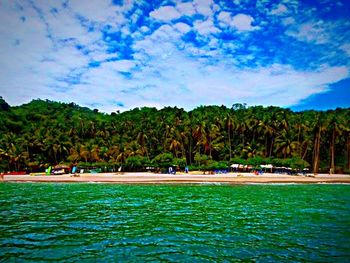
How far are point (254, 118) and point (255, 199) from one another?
2159 inches

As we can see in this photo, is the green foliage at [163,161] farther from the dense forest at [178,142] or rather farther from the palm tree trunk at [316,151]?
the palm tree trunk at [316,151]

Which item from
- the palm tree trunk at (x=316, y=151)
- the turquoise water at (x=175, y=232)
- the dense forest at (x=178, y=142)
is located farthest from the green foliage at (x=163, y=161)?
the turquoise water at (x=175, y=232)

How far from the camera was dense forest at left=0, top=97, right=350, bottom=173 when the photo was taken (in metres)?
68.0

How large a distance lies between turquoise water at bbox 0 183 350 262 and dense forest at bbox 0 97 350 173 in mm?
41983

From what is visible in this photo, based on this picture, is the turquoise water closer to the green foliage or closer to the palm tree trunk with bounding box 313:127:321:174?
the green foliage

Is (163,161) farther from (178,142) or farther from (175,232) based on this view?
(175,232)

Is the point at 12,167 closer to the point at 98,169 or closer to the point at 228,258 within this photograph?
the point at 98,169

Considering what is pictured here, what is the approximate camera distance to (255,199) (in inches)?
1076

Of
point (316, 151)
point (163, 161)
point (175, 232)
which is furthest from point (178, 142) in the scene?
point (175, 232)

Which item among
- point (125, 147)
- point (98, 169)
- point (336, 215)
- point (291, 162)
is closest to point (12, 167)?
point (98, 169)

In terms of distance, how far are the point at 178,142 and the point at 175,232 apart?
57787 millimetres

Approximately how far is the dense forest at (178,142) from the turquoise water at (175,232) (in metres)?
42.0

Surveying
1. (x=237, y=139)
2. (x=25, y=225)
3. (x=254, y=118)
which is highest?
(x=254, y=118)

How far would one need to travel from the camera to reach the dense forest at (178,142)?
68013 millimetres
